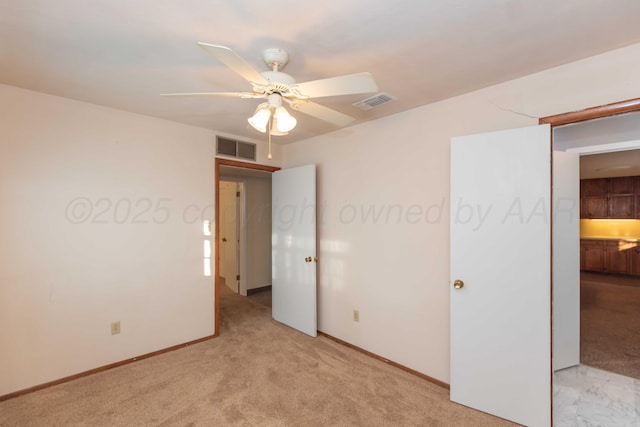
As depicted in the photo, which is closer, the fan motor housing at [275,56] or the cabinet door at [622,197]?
the fan motor housing at [275,56]

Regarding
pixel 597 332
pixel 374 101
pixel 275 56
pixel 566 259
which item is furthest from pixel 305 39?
pixel 597 332

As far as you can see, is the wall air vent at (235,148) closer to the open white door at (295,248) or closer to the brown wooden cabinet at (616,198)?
the open white door at (295,248)

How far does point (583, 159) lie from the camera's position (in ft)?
6.97

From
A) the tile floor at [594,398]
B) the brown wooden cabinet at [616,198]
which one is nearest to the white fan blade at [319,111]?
the tile floor at [594,398]

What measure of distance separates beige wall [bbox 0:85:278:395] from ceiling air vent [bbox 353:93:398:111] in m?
1.86

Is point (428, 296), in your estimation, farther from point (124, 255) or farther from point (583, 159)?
point (124, 255)

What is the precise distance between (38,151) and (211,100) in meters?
1.48

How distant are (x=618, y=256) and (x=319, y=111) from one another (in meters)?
5.28

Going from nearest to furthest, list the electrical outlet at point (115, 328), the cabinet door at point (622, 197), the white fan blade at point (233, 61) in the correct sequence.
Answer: the white fan blade at point (233, 61), the electrical outlet at point (115, 328), the cabinet door at point (622, 197)

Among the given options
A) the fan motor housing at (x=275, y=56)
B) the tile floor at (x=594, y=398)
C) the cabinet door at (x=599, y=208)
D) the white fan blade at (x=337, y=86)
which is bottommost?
the tile floor at (x=594, y=398)

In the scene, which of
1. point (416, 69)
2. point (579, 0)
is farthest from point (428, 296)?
point (579, 0)

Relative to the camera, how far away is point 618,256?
13.7 feet

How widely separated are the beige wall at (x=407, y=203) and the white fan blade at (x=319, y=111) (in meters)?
1.02

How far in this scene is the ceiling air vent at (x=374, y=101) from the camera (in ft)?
7.63
